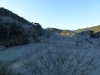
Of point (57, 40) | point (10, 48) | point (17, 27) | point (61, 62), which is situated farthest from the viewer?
point (17, 27)

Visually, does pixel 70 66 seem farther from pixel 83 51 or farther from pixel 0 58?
pixel 0 58

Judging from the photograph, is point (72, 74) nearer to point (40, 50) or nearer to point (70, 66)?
point (70, 66)

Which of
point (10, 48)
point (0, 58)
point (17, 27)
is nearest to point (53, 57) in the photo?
point (0, 58)

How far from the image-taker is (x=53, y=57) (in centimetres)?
884

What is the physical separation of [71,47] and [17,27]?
12.3 meters

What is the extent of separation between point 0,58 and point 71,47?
7551mm

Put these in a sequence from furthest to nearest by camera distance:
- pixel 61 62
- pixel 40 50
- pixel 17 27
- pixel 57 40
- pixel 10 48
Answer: pixel 17 27 < pixel 10 48 < pixel 40 50 < pixel 57 40 < pixel 61 62

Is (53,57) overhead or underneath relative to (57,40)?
underneath

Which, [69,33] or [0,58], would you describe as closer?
[69,33]

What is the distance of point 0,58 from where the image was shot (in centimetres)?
1550

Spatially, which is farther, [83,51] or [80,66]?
[83,51]

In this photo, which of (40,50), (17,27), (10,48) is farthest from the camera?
(17,27)

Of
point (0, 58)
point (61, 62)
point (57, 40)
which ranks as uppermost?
point (57, 40)

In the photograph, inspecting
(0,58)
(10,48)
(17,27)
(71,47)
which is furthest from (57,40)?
(17,27)
